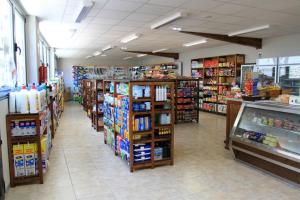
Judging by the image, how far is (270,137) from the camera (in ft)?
13.1

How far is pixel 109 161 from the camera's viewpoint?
4625 mm

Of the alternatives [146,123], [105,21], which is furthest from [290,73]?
[105,21]

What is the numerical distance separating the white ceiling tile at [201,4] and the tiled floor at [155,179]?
3226 millimetres

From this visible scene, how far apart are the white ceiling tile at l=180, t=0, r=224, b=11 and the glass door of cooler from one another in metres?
4.00

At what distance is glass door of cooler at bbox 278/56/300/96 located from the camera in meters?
7.35

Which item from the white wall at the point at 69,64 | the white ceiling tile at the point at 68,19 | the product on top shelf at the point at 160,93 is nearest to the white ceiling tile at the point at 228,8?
the product on top shelf at the point at 160,93

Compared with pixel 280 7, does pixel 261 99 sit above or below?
below

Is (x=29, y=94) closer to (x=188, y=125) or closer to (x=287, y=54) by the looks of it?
(x=188, y=125)

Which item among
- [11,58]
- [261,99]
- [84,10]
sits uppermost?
[84,10]

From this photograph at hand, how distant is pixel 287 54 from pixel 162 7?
548 centimetres

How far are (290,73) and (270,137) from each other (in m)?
4.66

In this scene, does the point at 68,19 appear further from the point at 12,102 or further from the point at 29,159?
the point at 29,159

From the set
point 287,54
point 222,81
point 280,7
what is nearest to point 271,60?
point 287,54

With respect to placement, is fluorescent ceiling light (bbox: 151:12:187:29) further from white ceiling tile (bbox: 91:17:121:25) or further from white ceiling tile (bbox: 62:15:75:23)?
white ceiling tile (bbox: 62:15:75:23)
